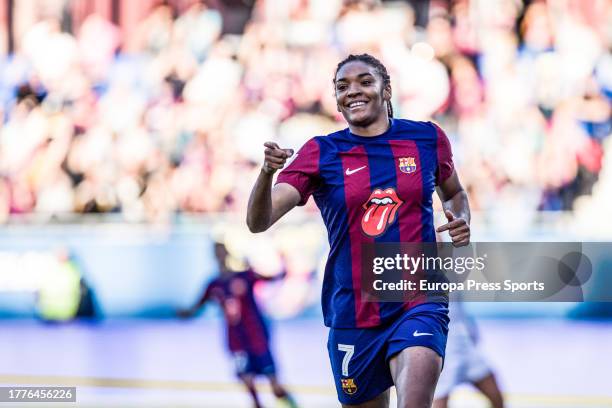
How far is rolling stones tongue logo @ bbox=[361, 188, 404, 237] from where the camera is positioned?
15.6 ft

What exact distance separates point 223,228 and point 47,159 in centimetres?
276

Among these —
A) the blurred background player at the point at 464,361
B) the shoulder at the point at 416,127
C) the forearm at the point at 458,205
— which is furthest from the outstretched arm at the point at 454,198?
the blurred background player at the point at 464,361

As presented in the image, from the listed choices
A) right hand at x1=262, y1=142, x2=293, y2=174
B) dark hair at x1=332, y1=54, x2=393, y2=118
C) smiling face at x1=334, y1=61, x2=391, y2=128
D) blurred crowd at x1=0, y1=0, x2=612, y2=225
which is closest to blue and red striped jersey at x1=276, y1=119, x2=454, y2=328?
smiling face at x1=334, y1=61, x2=391, y2=128

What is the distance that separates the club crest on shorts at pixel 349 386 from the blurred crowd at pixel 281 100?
349 inches

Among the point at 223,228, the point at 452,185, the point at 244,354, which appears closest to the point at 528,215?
the point at 223,228

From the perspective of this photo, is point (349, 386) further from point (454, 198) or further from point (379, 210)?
A: point (454, 198)

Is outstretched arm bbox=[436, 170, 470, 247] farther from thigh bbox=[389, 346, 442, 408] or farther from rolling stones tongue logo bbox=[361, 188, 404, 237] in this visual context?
thigh bbox=[389, 346, 442, 408]

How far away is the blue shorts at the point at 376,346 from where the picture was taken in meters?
4.63

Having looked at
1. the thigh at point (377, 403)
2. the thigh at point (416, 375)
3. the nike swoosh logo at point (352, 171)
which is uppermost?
the nike swoosh logo at point (352, 171)

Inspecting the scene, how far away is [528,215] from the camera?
A: 1345cm

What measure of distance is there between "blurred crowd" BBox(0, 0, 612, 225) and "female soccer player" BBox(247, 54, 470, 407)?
865cm

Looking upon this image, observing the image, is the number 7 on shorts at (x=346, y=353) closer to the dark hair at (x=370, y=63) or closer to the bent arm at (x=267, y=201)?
the bent arm at (x=267, y=201)

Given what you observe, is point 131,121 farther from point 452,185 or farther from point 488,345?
point 452,185

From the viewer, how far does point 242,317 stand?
870cm
